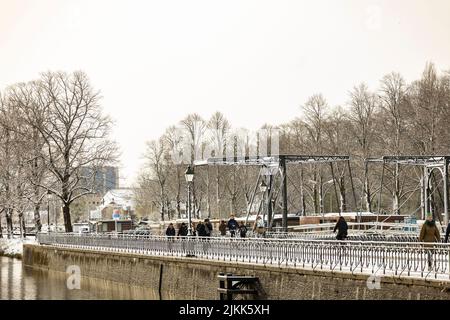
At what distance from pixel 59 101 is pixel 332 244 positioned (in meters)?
41.2

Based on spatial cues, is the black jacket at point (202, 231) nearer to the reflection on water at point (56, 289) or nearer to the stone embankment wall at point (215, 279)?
the stone embankment wall at point (215, 279)

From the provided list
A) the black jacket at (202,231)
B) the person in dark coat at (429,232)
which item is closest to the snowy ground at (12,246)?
the black jacket at (202,231)

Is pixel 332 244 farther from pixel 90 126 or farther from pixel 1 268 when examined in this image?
pixel 90 126

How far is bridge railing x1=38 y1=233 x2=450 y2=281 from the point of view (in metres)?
22.6

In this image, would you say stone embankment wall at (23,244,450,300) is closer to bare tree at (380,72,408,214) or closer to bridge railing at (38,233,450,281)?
bridge railing at (38,233,450,281)

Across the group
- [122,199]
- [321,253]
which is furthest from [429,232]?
[122,199]

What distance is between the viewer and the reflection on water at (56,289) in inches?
1508

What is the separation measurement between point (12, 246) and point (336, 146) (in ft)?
86.7

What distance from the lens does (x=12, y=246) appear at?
222 ft

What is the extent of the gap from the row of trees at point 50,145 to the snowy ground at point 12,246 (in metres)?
2.02

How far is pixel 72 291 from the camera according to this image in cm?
4184

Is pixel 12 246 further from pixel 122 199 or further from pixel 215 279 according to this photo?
pixel 122 199

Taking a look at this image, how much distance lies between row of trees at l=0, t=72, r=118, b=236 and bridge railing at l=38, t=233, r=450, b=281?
21029 millimetres
